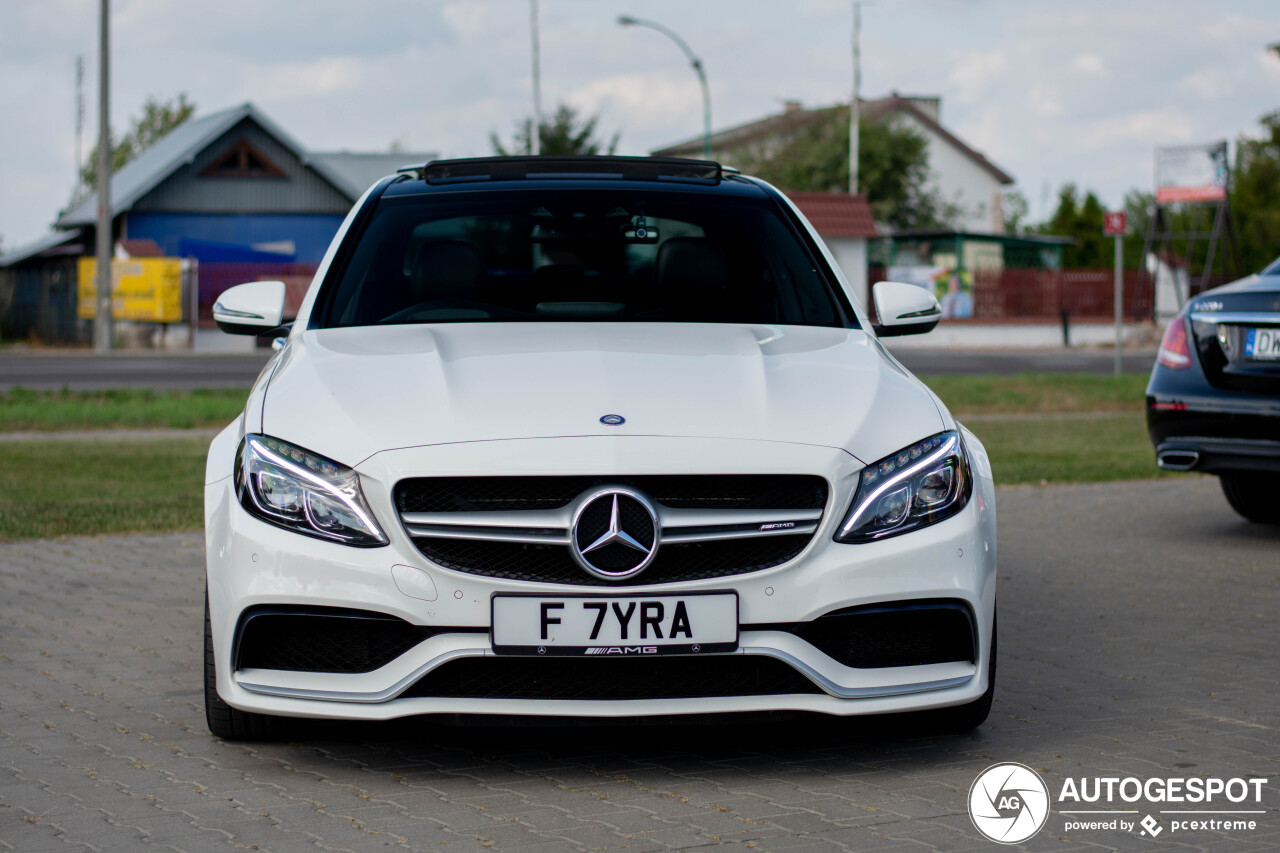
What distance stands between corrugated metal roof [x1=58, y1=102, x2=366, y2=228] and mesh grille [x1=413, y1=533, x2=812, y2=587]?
136 ft

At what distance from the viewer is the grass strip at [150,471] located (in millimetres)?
8852

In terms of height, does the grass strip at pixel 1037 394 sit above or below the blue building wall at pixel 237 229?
below

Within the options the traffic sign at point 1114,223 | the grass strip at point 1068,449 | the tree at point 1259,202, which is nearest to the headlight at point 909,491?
the grass strip at point 1068,449

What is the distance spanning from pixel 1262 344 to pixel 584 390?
450cm

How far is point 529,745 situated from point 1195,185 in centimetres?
4699

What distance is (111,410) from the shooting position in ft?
52.3

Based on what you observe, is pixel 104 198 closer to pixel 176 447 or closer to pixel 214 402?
pixel 214 402

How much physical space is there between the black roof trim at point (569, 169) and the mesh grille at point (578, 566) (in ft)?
7.01

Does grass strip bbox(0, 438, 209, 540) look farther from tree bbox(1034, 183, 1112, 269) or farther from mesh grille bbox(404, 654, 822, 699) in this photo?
tree bbox(1034, 183, 1112, 269)

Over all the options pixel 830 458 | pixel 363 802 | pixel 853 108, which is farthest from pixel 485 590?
pixel 853 108

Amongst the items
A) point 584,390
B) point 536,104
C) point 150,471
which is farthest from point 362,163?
point 584,390

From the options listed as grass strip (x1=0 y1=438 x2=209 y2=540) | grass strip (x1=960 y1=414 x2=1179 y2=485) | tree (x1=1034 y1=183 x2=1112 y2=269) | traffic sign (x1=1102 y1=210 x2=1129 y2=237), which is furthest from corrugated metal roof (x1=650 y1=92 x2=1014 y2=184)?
grass strip (x1=0 y1=438 x2=209 y2=540)

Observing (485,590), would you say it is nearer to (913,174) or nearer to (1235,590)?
(1235,590)

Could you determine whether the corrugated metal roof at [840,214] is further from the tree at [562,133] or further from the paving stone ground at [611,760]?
the paving stone ground at [611,760]
